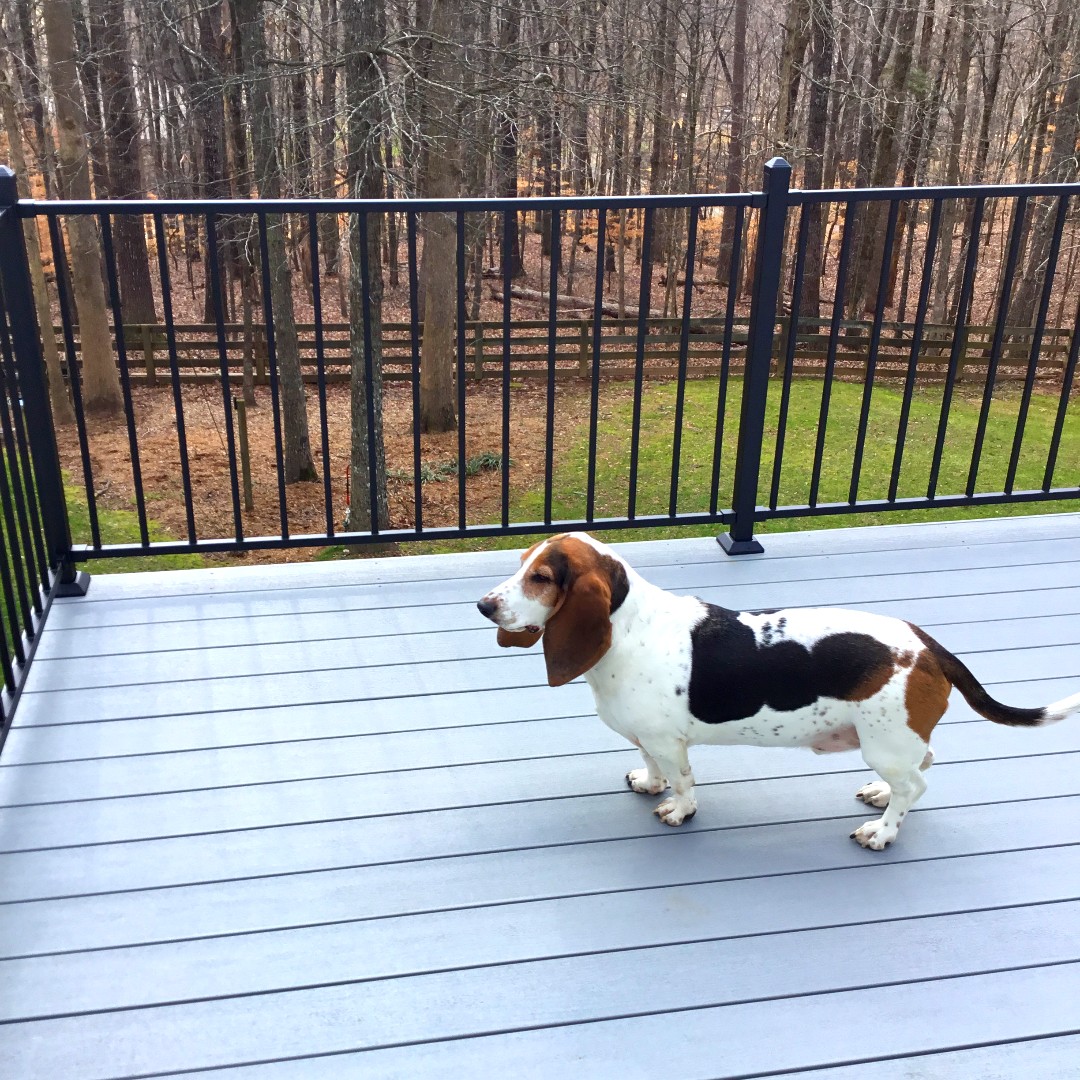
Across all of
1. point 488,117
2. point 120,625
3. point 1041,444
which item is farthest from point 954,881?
point 1041,444

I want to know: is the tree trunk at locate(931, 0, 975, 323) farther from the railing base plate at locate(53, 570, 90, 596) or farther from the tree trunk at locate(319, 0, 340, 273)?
the railing base plate at locate(53, 570, 90, 596)

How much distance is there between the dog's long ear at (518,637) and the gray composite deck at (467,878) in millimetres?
337

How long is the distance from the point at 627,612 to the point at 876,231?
1682cm

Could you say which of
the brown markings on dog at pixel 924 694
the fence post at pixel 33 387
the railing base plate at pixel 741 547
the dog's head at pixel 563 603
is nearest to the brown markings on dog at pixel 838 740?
the brown markings on dog at pixel 924 694

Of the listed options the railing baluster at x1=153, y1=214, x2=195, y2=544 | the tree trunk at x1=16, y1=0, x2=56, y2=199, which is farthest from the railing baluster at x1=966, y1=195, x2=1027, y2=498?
the tree trunk at x1=16, y1=0, x2=56, y2=199

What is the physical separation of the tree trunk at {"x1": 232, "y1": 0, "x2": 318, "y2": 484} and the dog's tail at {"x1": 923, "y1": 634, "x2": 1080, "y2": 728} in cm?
783

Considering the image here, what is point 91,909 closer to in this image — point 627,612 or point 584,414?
point 627,612

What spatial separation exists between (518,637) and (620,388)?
12.8 meters

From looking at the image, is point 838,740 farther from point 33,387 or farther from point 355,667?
point 33,387

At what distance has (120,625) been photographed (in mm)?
2822

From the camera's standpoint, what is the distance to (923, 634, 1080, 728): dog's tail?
1957 millimetres

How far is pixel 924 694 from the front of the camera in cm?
192

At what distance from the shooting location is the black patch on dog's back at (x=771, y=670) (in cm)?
194

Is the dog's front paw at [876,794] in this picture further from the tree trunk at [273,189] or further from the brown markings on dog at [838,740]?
the tree trunk at [273,189]
